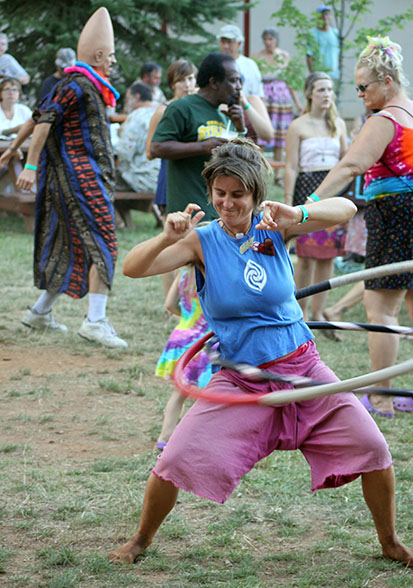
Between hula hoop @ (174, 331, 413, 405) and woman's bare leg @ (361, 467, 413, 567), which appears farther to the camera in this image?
woman's bare leg @ (361, 467, 413, 567)

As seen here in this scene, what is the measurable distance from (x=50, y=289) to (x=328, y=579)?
4.24 meters

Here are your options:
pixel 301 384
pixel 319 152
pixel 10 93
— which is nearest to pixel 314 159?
pixel 319 152

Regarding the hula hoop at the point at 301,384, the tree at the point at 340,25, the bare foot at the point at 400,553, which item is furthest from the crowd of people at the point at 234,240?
the tree at the point at 340,25

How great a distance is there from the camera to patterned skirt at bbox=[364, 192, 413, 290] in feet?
16.9

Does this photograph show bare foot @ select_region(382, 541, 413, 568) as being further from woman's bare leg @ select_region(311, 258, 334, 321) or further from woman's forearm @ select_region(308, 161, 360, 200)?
woman's bare leg @ select_region(311, 258, 334, 321)

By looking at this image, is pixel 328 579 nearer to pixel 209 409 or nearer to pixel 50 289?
pixel 209 409

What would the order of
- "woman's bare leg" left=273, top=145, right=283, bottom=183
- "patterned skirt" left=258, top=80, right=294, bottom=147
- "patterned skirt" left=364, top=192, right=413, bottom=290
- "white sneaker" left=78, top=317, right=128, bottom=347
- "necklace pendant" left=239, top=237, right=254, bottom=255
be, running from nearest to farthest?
1. "necklace pendant" left=239, top=237, right=254, bottom=255
2. "patterned skirt" left=364, top=192, right=413, bottom=290
3. "white sneaker" left=78, top=317, right=128, bottom=347
4. "patterned skirt" left=258, top=80, right=294, bottom=147
5. "woman's bare leg" left=273, top=145, right=283, bottom=183

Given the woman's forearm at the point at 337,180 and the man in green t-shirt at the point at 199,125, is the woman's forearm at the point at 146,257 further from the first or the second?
the man in green t-shirt at the point at 199,125

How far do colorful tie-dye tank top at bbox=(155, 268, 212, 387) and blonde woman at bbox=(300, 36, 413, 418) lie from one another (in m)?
0.89

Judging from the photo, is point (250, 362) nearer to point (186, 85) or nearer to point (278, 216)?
point (278, 216)

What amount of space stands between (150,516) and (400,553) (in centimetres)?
101

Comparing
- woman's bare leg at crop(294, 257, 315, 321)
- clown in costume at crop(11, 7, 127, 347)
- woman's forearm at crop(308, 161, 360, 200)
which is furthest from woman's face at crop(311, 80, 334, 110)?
woman's forearm at crop(308, 161, 360, 200)

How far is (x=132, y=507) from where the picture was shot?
12.9ft

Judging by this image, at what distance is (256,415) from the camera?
3201mm
